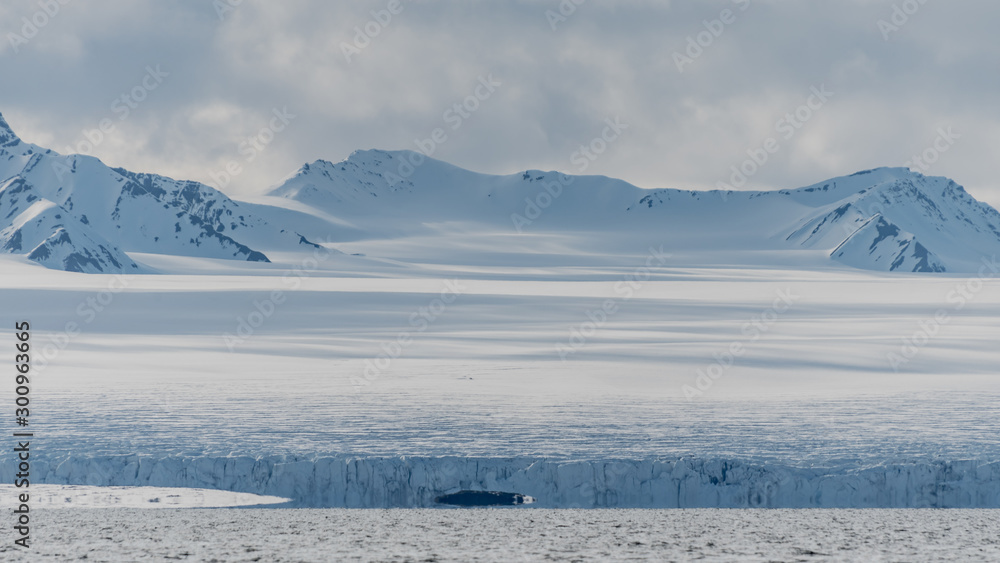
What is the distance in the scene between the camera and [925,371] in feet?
95.9

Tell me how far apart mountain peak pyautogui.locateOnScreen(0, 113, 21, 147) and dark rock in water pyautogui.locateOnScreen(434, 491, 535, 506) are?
196 m

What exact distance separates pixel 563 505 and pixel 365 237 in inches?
6657

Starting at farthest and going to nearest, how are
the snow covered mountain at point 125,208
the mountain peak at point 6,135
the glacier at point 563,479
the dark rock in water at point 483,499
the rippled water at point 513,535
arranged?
the mountain peak at point 6,135 → the snow covered mountain at point 125,208 → the glacier at point 563,479 → the dark rock in water at point 483,499 → the rippled water at point 513,535

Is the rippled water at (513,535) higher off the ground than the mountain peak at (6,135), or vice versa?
the mountain peak at (6,135)

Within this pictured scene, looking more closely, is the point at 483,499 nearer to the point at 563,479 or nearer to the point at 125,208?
the point at 563,479

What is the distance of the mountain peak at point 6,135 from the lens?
191 metres

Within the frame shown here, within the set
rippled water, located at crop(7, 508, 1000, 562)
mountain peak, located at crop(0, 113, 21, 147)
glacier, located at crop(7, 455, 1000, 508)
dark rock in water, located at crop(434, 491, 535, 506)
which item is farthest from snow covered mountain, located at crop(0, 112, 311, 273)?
rippled water, located at crop(7, 508, 1000, 562)

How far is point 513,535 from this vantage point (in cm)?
1348

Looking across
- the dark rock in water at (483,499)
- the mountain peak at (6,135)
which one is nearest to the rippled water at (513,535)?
the dark rock in water at (483,499)

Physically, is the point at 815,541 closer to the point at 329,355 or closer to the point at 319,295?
the point at 329,355

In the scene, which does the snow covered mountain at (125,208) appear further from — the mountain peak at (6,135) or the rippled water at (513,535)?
the rippled water at (513,535)

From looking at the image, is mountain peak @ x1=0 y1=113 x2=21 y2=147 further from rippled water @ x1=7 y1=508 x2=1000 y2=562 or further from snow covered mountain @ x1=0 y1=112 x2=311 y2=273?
rippled water @ x1=7 y1=508 x2=1000 y2=562

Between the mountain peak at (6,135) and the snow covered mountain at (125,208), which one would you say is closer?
the snow covered mountain at (125,208)

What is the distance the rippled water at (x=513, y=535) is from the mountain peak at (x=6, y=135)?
644 ft
